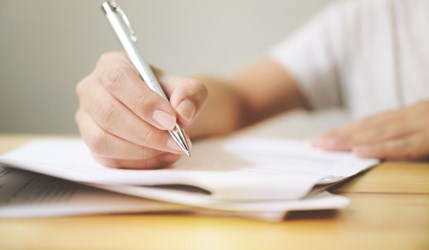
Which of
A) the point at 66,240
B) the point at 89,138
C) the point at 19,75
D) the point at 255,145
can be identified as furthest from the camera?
the point at 19,75

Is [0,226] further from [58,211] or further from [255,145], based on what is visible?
[255,145]

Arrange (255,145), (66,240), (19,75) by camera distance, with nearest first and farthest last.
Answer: (66,240)
(255,145)
(19,75)

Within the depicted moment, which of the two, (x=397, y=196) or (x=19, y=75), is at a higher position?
(x=19, y=75)

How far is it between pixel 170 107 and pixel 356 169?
20cm

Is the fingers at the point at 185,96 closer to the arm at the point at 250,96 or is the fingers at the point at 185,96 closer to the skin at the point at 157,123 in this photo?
the skin at the point at 157,123

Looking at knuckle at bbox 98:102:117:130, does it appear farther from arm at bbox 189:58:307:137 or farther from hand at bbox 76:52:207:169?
arm at bbox 189:58:307:137

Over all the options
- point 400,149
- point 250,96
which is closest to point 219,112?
point 250,96

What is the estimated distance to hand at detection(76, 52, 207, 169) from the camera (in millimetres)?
349

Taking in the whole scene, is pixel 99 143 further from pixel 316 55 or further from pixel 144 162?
pixel 316 55

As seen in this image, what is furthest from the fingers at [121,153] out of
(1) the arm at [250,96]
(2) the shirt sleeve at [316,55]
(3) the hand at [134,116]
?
(2) the shirt sleeve at [316,55]

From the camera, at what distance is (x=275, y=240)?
28cm

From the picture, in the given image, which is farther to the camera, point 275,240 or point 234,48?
point 234,48

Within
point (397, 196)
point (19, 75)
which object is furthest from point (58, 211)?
point (19, 75)

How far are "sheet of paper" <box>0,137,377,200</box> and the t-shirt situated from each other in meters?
0.35
